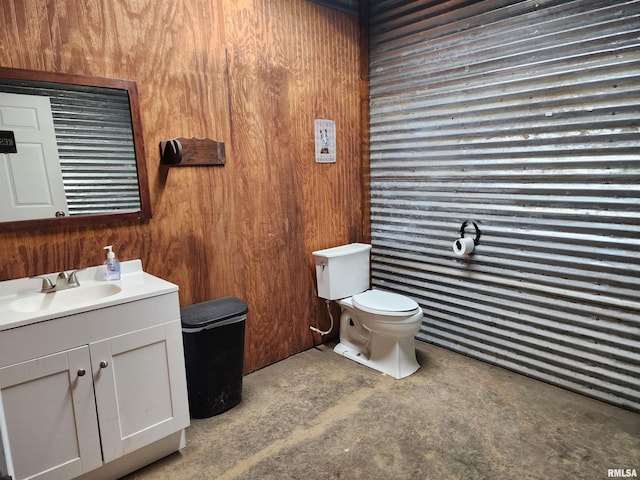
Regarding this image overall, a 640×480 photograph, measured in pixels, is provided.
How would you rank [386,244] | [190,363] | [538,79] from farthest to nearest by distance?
[386,244]
[538,79]
[190,363]

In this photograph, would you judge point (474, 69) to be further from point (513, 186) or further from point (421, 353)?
point (421, 353)

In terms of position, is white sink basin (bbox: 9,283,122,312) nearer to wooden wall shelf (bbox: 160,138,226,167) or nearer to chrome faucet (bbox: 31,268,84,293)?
chrome faucet (bbox: 31,268,84,293)

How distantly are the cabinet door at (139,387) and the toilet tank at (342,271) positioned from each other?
1286 millimetres

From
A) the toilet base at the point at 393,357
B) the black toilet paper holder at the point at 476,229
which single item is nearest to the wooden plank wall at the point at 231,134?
the toilet base at the point at 393,357

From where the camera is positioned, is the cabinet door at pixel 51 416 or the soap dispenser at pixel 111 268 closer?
the cabinet door at pixel 51 416

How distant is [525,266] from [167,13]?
263 cm

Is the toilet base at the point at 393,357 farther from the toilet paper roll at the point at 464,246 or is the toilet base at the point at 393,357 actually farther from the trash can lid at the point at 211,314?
the trash can lid at the point at 211,314

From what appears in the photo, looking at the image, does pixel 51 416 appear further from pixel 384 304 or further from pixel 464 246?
pixel 464 246

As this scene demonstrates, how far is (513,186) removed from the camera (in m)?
2.51

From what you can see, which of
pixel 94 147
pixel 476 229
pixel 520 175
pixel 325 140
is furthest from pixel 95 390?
pixel 520 175

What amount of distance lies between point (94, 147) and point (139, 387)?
1.24m

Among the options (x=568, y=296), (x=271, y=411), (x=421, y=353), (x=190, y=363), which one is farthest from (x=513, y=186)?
(x=190, y=363)

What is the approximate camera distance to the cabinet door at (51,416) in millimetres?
1493

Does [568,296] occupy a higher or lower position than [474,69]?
lower
